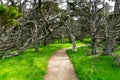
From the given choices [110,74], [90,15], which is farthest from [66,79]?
[90,15]

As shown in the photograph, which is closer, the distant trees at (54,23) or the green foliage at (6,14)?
the green foliage at (6,14)

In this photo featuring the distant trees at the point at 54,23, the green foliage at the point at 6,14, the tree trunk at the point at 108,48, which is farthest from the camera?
the tree trunk at the point at 108,48

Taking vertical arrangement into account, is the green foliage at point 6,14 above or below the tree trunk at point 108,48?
above

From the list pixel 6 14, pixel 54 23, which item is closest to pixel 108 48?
pixel 54 23

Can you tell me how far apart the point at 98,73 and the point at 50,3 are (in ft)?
67.1

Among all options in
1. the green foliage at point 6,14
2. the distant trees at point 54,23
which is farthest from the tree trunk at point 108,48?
the green foliage at point 6,14

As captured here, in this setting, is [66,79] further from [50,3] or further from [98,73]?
[50,3]

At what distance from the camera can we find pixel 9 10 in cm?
1530

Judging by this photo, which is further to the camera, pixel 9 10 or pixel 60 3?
pixel 60 3

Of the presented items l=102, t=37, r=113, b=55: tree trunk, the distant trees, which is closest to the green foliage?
the distant trees

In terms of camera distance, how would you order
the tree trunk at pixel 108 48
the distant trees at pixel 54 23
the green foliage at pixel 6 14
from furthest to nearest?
the tree trunk at pixel 108 48 → the distant trees at pixel 54 23 → the green foliage at pixel 6 14

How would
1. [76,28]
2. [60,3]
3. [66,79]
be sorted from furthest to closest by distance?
[76,28], [60,3], [66,79]

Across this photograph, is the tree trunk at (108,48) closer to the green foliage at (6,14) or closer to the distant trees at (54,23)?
the distant trees at (54,23)

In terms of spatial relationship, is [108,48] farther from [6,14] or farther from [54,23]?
[6,14]
